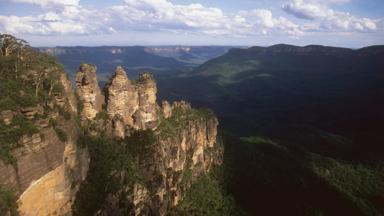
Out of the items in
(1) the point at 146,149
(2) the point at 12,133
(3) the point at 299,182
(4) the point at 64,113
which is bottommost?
(3) the point at 299,182

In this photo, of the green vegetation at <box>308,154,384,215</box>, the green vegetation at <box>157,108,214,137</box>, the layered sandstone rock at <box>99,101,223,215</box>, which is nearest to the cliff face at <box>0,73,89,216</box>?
the layered sandstone rock at <box>99,101,223,215</box>

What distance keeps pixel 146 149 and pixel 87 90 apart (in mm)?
13669

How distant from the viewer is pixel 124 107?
62656 mm

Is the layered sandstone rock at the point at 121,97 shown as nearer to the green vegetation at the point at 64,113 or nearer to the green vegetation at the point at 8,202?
the green vegetation at the point at 64,113

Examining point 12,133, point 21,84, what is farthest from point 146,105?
point 12,133

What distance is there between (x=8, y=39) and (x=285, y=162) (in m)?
68.5

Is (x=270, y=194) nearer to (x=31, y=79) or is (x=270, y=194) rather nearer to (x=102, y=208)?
A: (x=102, y=208)

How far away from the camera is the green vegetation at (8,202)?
30.0m

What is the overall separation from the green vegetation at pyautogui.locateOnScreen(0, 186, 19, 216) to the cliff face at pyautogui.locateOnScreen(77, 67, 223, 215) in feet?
40.6

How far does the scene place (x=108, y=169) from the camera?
5153cm

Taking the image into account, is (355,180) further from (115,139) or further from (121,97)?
(115,139)

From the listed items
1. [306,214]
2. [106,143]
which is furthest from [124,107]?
[306,214]

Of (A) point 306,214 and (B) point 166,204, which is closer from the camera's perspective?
(B) point 166,204

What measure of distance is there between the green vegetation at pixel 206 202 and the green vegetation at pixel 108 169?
491 inches
